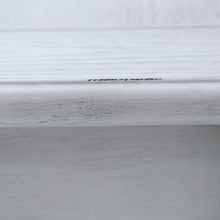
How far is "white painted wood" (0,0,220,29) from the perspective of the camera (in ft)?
1.65

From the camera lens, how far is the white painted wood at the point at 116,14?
19.8 inches

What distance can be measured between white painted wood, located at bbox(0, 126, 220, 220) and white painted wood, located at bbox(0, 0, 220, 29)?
0.17m

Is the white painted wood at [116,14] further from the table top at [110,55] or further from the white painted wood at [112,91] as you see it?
the white painted wood at [112,91]

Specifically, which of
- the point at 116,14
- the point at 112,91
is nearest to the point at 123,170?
the point at 112,91

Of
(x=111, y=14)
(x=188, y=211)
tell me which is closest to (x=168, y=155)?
(x=188, y=211)

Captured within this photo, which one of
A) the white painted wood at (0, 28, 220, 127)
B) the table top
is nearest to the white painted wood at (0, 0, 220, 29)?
the table top

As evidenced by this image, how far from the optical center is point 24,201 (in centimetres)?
38

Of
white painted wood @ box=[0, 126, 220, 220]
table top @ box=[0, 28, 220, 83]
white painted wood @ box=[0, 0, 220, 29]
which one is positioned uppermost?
white painted wood @ box=[0, 0, 220, 29]

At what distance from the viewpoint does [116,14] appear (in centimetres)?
51

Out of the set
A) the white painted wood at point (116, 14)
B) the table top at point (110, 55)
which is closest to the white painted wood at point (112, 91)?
the table top at point (110, 55)

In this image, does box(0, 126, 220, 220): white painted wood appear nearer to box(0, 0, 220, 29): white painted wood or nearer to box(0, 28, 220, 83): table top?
box(0, 28, 220, 83): table top

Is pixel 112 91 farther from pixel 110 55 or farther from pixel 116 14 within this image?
pixel 116 14

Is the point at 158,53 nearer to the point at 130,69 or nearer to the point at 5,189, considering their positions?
the point at 130,69

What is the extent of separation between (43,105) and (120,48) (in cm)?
11
